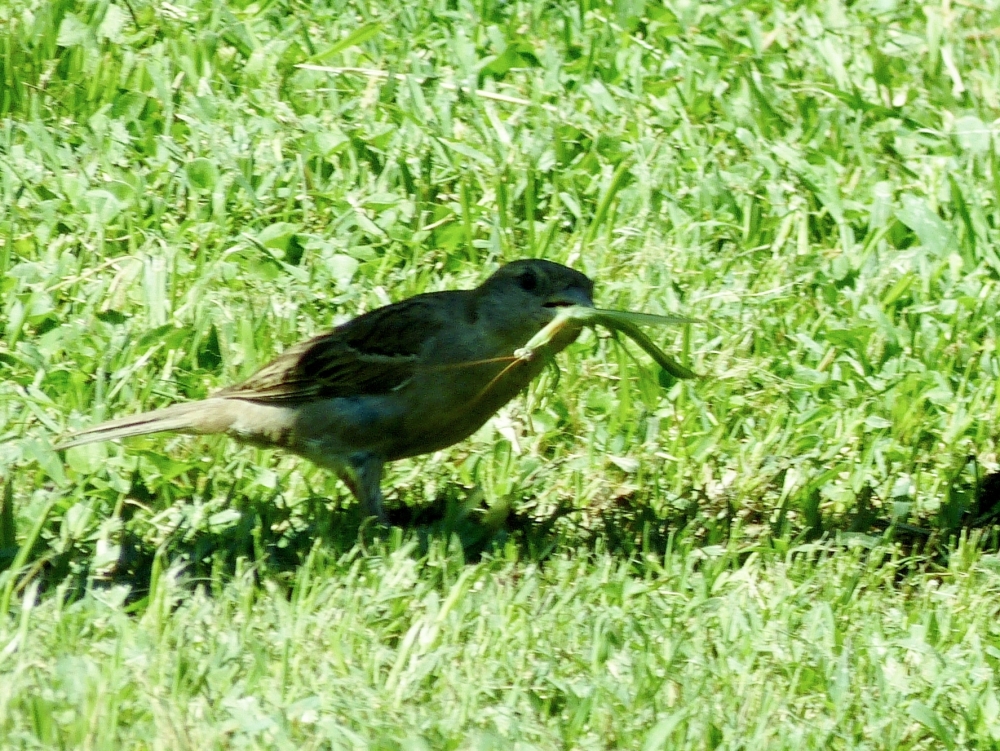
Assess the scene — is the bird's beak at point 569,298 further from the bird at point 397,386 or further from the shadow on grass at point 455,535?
the shadow on grass at point 455,535

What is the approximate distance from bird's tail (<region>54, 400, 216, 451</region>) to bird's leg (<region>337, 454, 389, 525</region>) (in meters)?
0.52

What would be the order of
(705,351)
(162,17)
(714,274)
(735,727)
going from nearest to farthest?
(735,727), (705,351), (714,274), (162,17)

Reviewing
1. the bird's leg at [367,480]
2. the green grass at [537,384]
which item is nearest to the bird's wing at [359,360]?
the bird's leg at [367,480]

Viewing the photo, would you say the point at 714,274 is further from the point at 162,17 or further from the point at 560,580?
the point at 162,17

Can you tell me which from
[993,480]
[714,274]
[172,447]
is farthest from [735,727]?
[714,274]

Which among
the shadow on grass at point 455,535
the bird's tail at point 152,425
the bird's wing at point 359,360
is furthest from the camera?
the bird's wing at point 359,360

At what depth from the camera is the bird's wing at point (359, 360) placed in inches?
240

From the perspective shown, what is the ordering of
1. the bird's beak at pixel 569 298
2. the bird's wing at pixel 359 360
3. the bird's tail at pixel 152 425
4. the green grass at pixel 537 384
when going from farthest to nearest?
the bird's wing at pixel 359 360 → the bird's beak at pixel 569 298 → the bird's tail at pixel 152 425 → the green grass at pixel 537 384

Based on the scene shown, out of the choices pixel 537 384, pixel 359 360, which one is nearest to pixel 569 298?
pixel 359 360

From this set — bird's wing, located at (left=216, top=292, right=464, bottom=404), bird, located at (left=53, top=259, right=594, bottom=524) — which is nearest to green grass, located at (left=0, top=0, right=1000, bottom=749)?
bird, located at (left=53, top=259, right=594, bottom=524)

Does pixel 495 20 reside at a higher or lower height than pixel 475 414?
higher

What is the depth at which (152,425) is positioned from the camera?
5941 mm

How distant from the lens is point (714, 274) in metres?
7.46

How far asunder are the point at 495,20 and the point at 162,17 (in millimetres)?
1722
